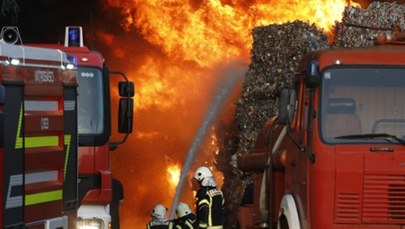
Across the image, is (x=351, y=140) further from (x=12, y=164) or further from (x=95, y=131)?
(x=95, y=131)

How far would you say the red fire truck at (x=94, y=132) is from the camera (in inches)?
558

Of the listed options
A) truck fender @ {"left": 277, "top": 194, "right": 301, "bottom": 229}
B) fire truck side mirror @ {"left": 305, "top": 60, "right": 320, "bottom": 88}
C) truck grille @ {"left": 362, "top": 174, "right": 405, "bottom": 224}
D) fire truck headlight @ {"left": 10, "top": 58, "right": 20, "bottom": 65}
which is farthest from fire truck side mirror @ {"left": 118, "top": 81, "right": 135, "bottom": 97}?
fire truck headlight @ {"left": 10, "top": 58, "right": 20, "bottom": 65}

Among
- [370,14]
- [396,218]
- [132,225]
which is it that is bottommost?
[132,225]

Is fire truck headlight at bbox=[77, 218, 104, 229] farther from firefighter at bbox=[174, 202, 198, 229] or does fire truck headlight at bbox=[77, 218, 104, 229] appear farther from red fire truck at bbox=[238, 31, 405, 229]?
red fire truck at bbox=[238, 31, 405, 229]

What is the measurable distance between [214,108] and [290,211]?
13.2 meters

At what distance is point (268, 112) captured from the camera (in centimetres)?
1830

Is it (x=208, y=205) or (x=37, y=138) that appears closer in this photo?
(x=37, y=138)

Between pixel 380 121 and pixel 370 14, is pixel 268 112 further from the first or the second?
pixel 380 121

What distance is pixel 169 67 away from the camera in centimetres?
2523

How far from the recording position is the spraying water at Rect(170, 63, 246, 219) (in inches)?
963

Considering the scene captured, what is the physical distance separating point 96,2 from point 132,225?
5.32m

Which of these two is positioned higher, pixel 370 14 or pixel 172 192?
pixel 370 14

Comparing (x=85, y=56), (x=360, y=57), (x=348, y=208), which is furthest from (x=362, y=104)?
(x=85, y=56)

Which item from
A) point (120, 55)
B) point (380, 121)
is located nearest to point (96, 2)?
point (120, 55)
